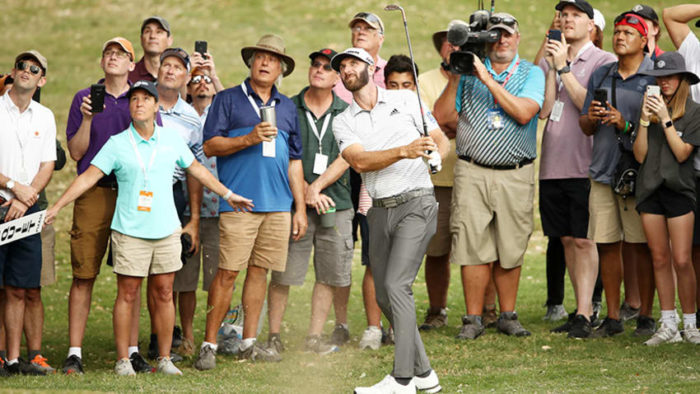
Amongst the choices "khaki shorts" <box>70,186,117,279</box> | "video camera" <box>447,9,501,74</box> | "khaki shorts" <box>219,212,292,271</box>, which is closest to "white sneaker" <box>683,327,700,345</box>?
"video camera" <box>447,9,501,74</box>

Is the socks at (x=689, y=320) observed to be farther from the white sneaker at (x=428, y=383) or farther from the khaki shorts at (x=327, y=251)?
the khaki shorts at (x=327, y=251)

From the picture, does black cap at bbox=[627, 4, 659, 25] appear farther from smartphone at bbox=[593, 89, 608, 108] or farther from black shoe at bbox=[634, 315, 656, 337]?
black shoe at bbox=[634, 315, 656, 337]

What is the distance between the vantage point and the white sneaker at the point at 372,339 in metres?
9.34

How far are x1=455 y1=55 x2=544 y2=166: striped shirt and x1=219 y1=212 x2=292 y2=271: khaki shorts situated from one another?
5.77ft

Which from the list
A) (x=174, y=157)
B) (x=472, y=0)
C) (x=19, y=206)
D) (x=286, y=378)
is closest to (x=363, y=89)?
(x=174, y=157)

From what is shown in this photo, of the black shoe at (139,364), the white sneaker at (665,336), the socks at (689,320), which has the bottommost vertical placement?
the black shoe at (139,364)

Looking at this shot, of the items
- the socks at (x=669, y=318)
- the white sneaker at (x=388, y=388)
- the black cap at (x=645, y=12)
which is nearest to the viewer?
the white sneaker at (x=388, y=388)

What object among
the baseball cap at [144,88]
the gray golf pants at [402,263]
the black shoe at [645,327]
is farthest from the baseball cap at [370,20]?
the black shoe at [645,327]

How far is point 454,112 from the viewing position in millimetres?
9633

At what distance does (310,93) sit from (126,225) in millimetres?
2258

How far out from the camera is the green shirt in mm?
9484

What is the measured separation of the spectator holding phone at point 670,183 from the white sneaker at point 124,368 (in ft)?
13.5

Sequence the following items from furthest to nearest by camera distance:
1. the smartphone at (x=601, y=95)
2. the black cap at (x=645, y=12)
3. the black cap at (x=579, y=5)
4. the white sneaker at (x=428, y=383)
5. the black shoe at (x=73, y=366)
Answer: the black cap at (x=579, y=5), the black cap at (x=645, y=12), the smartphone at (x=601, y=95), the black shoe at (x=73, y=366), the white sneaker at (x=428, y=383)

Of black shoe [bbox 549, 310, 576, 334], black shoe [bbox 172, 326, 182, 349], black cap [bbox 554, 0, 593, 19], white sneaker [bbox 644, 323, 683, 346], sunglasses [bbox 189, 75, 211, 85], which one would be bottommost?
black shoe [bbox 172, 326, 182, 349]
